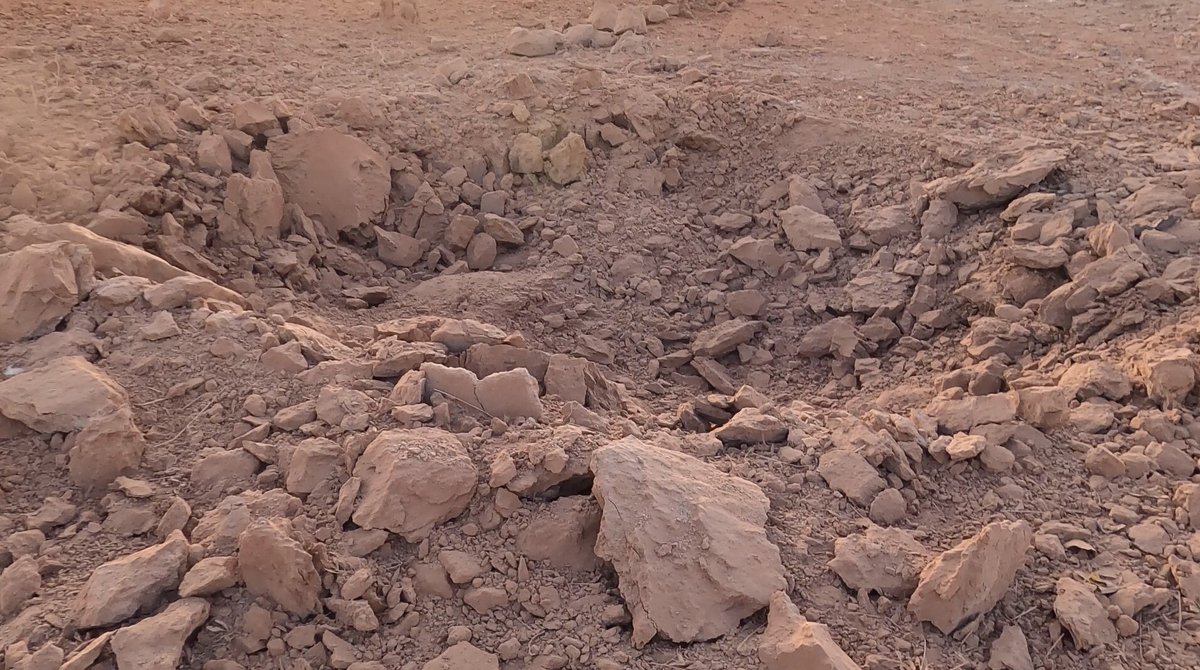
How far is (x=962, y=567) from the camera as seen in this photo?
86.6 inches

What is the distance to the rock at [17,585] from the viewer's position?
207 centimetres

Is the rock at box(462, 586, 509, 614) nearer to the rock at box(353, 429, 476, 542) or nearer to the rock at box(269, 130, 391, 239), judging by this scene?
the rock at box(353, 429, 476, 542)

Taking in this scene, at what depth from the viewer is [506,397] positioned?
2635 millimetres

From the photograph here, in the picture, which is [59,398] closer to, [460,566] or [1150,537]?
[460,566]

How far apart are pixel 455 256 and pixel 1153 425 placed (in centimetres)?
277

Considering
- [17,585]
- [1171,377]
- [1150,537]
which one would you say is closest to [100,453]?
[17,585]

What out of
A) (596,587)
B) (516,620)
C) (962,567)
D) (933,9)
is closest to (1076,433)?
(962,567)

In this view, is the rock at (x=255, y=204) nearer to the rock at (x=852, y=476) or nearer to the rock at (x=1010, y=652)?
the rock at (x=852, y=476)

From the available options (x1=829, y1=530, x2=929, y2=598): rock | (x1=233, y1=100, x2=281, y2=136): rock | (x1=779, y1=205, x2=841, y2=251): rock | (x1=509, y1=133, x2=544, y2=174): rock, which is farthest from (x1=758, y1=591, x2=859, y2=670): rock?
(x1=233, y1=100, x2=281, y2=136): rock

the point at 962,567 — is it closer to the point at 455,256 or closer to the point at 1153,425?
the point at 1153,425

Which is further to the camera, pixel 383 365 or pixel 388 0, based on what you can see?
pixel 388 0

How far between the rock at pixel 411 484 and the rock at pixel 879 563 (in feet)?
3.07

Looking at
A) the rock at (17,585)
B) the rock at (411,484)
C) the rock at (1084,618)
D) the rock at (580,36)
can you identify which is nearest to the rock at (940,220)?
the rock at (1084,618)

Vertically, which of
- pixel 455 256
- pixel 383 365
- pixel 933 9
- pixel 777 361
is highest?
pixel 933 9
